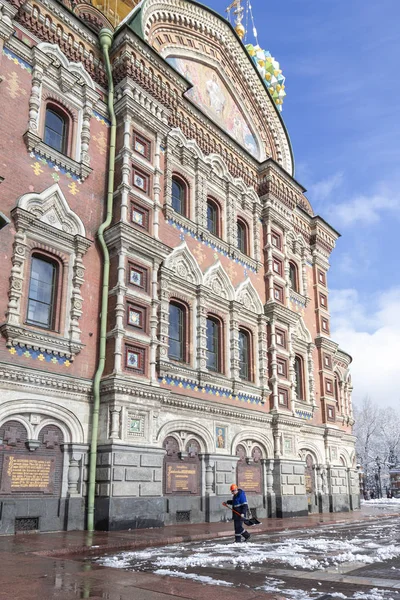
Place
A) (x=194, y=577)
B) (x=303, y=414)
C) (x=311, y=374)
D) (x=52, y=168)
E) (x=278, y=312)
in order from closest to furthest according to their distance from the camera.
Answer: (x=194, y=577), (x=52, y=168), (x=278, y=312), (x=303, y=414), (x=311, y=374)

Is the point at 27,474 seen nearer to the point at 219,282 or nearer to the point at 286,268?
the point at 219,282

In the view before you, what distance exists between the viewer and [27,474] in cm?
1170

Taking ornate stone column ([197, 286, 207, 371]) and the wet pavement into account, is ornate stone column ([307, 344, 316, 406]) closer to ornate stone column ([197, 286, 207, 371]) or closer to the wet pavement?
ornate stone column ([197, 286, 207, 371])

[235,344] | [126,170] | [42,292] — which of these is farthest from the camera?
[235,344]

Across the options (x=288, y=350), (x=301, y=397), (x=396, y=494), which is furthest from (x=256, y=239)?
(x=396, y=494)

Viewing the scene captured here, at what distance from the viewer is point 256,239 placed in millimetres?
21328

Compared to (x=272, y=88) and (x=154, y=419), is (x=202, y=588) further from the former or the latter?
(x=272, y=88)

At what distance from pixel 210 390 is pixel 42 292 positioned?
6219 millimetres

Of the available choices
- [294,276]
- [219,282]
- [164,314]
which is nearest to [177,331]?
[164,314]

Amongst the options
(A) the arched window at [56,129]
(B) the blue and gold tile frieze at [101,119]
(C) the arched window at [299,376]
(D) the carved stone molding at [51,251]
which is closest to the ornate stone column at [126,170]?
(B) the blue and gold tile frieze at [101,119]

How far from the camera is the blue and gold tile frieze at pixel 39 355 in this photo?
39.5 feet

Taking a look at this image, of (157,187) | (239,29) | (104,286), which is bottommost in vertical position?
(104,286)

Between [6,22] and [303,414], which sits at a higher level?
[6,22]

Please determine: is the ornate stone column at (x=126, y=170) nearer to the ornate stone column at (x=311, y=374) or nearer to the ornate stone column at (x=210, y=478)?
the ornate stone column at (x=210, y=478)
